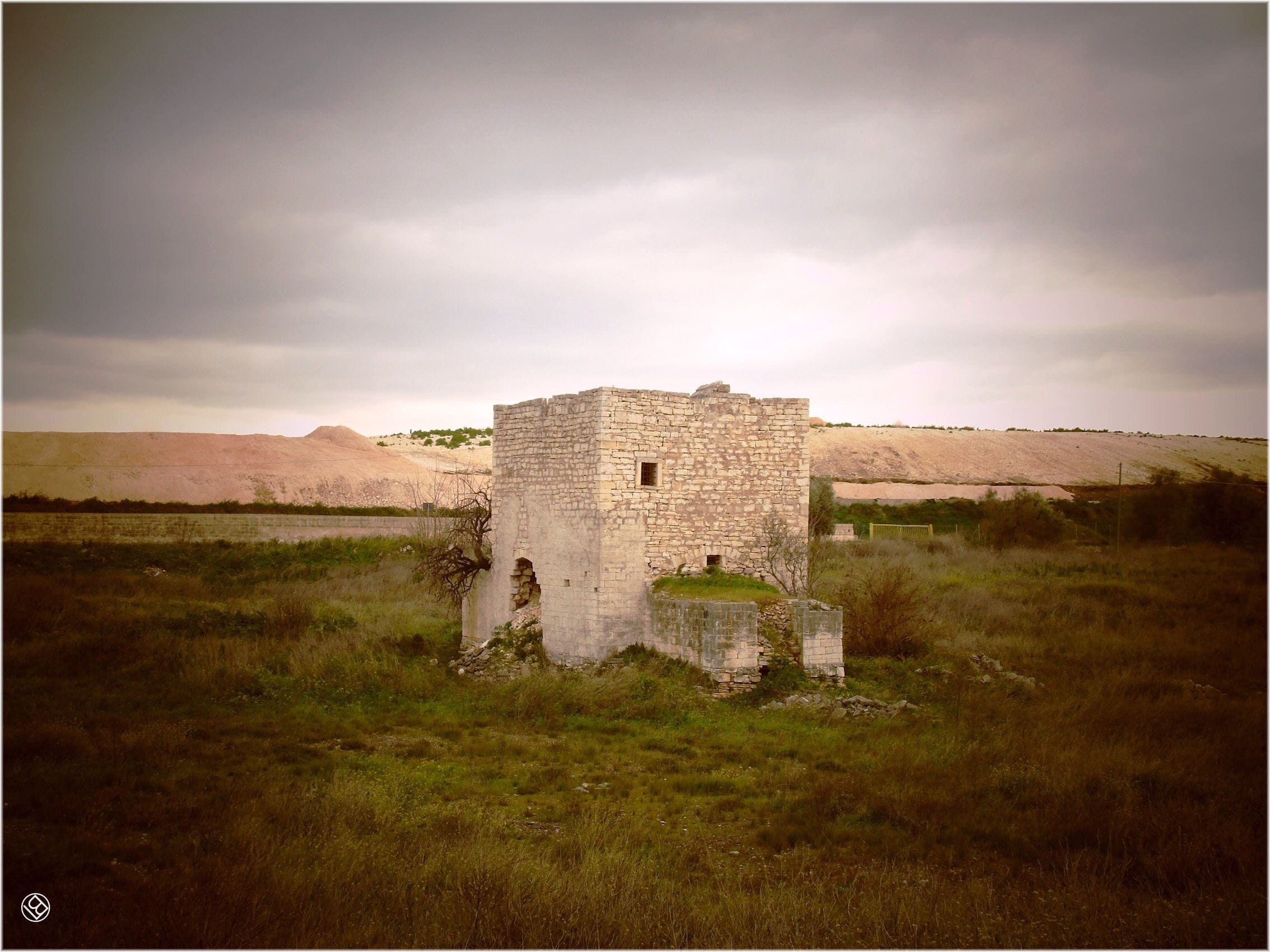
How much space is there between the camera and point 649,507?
13148mm

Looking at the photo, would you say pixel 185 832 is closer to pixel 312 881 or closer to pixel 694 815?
pixel 312 881

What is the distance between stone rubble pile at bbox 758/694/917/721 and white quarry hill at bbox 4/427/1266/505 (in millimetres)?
8056

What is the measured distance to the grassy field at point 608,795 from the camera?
17.1 ft

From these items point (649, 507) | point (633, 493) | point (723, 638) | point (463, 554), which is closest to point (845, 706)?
point (723, 638)

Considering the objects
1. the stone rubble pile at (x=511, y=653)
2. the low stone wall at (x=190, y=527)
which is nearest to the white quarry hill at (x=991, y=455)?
the low stone wall at (x=190, y=527)

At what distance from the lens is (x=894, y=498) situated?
53.7m

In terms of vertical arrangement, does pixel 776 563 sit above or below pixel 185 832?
above

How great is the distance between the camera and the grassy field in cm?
522

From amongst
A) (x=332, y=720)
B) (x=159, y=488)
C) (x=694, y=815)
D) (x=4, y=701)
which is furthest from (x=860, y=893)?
(x=159, y=488)

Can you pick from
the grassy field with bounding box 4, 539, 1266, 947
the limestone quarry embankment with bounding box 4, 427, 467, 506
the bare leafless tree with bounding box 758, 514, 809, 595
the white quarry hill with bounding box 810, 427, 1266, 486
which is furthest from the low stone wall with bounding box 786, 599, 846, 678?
the white quarry hill with bounding box 810, 427, 1266, 486

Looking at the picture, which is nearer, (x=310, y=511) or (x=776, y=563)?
(x=776, y=563)

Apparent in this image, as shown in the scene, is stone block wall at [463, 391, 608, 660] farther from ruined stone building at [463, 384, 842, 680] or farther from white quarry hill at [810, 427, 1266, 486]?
white quarry hill at [810, 427, 1266, 486]

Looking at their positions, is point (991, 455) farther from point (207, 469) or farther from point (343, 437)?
A: point (207, 469)

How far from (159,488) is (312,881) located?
34.4 meters
